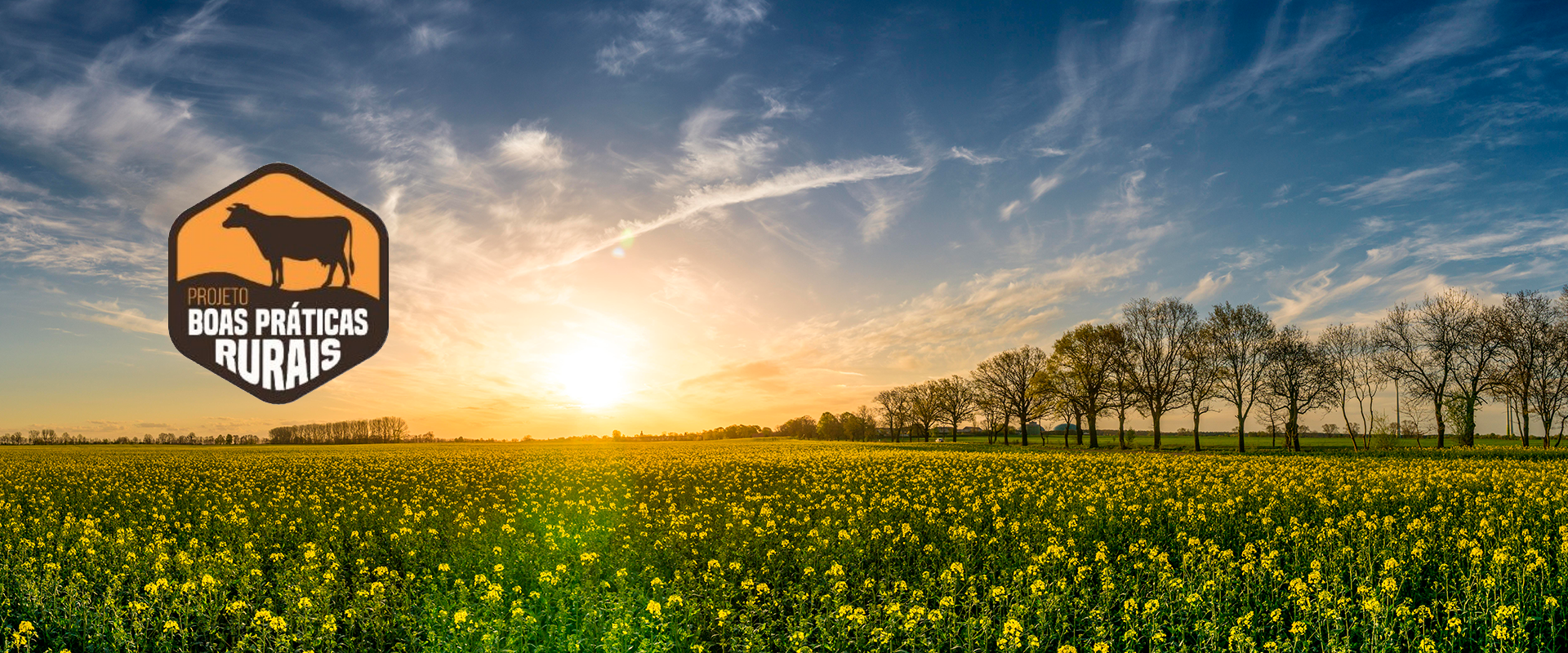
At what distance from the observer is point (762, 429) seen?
593 feet

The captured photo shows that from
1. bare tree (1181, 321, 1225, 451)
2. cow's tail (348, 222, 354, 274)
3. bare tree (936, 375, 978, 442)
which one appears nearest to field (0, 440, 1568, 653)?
cow's tail (348, 222, 354, 274)

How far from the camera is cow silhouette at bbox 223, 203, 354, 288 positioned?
2003 cm

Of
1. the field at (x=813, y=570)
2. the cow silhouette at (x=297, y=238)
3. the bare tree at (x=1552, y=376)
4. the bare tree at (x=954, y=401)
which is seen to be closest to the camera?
the field at (x=813, y=570)

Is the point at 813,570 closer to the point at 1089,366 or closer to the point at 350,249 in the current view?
the point at 350,249

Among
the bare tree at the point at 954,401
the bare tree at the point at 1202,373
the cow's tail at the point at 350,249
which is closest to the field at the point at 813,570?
the cow's tail at the point at 350,249

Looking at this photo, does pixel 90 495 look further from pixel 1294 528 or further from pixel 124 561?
pixel 1294 528

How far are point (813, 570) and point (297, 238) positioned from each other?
18155mm

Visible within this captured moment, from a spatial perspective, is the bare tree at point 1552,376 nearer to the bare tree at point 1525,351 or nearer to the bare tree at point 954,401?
the bare tree at point 1525,351

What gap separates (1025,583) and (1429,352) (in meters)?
66.5

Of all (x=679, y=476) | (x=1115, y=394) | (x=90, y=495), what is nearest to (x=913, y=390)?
(x=1115, y=394)

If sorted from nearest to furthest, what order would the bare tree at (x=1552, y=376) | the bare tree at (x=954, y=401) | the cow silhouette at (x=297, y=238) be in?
the cow silhouette at (x=297, y=238) < the bare tree at (x=1552, y=376) < the bare tree at (x=954, y=401)

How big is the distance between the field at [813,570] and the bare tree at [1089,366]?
42765 millimetres

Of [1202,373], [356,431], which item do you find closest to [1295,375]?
[1202,373]

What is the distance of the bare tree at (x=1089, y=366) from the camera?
65250mm
